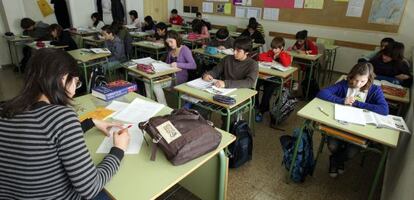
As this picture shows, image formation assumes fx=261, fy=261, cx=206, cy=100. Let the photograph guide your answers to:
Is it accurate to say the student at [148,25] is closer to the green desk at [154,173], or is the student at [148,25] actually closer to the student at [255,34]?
the student at [255,34]

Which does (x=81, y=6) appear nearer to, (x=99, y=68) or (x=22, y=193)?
(x=99, y=68)

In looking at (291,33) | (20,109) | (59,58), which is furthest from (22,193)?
(291,33)

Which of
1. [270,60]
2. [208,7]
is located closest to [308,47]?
[270,60]

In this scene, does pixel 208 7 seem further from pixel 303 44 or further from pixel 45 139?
pixel 45 139

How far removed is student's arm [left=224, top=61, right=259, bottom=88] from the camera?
269 centimetres

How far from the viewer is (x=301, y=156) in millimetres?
2348

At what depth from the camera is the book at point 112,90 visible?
211 centimetres

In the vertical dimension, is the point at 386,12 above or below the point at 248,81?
above

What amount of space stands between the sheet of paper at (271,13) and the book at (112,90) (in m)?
5.45

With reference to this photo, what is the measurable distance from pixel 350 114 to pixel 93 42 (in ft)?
17.2

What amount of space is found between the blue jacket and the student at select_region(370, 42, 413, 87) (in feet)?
4.90

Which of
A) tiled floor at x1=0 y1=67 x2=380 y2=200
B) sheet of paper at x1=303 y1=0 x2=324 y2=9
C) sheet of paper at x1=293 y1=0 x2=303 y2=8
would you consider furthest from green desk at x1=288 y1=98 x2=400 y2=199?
sheet of paper at x1=293 y1=0 x2=303 y2=8

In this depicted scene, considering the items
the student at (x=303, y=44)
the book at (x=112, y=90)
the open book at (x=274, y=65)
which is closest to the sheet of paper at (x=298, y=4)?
the student at (x=303, y=44)

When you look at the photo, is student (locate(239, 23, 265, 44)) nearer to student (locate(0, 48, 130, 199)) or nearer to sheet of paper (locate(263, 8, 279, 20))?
sheet of paper (locate(263, 8, 279, 20))
